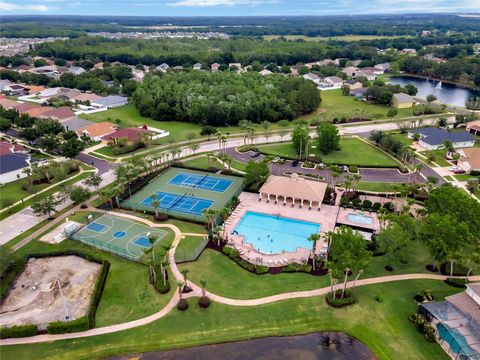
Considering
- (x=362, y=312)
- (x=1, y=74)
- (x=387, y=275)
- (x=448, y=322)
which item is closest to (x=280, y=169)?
(x=387, y=275)

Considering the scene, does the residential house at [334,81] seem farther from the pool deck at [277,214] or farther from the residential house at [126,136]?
the pool deck at [277,214]

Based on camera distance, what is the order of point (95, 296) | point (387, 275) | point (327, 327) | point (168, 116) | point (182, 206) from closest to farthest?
point (327, 327) < point (95, 296) < point (387, 275) < point (182, 206) < point (168, 116)

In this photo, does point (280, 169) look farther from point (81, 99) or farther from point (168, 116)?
point (81, 99)

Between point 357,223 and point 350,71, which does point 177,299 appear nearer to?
point 357,223

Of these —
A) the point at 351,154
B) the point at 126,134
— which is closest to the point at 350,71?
the point at 351,154

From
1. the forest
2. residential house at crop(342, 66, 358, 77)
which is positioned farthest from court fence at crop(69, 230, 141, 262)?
residential house at crop(342, 66, 358, 77)

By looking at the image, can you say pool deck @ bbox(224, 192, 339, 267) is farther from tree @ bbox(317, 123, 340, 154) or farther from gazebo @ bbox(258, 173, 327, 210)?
tree @ bbox(317, 123, 340, 154)
